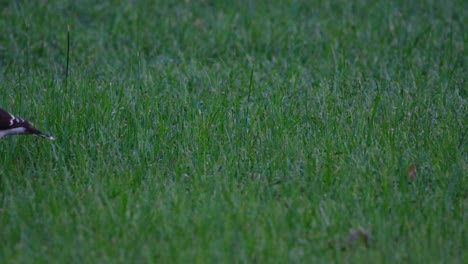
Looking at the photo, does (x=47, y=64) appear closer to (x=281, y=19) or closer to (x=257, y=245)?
(x=281, y=19)

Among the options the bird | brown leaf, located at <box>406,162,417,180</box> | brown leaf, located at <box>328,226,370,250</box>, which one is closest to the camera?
brown leaf, located at <box>328,226,370,250</box>

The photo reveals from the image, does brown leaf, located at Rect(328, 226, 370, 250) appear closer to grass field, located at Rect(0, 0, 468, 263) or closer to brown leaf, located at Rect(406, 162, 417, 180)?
grass field, located at Rect(0, 0, 468, 263)

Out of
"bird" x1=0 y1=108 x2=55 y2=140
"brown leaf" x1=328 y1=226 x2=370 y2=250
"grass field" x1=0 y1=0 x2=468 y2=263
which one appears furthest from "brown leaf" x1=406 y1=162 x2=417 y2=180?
"bird" x1=0 y1=108 x2=55 y2=140

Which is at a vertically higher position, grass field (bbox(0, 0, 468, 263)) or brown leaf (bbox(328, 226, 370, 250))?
grass field (bbox(0, 0, 468, 263))

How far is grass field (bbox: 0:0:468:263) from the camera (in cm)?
402

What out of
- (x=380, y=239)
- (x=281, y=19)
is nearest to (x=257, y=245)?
(x=380, y=239)

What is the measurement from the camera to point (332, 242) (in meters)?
4.03

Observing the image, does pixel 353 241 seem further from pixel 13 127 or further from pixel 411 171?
pixel 13 127

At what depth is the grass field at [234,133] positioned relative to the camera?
13.2 ft

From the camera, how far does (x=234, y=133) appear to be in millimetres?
5383

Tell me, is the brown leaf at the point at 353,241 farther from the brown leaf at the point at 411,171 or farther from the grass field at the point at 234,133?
the brown leaf at the point at 411,171

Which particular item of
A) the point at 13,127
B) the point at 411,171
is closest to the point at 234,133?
the point at 411,171

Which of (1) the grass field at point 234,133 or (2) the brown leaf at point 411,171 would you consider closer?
(1) the grass field at point 234,133

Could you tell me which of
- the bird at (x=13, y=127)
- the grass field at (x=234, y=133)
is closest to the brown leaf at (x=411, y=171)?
the grass field at (x=234, y=133)
